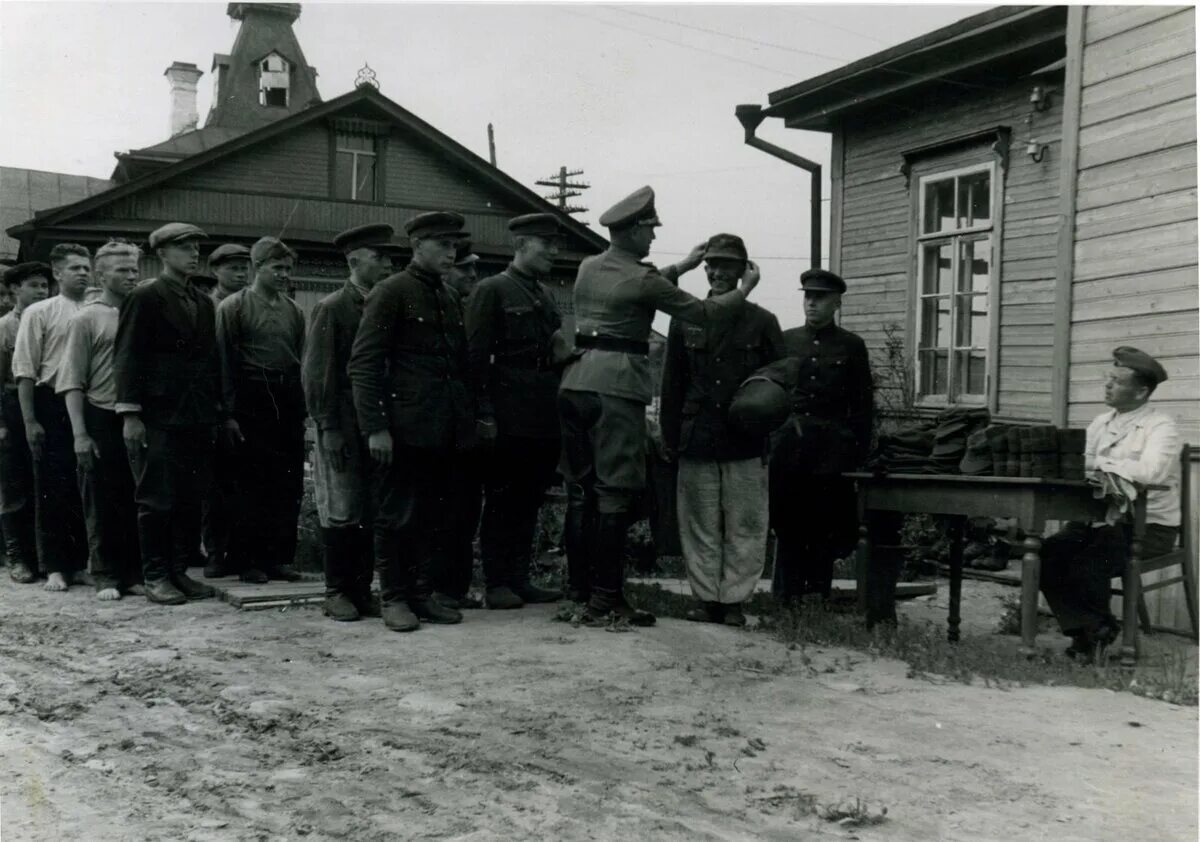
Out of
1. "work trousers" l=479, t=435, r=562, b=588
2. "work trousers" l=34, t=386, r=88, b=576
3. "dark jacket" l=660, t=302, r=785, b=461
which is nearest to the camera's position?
"dark jacket" l=660, t=302, r=785, b=461

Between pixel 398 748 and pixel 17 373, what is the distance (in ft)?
15.1

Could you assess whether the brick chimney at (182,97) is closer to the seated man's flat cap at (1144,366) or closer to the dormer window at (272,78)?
the dormer window at (272,78)

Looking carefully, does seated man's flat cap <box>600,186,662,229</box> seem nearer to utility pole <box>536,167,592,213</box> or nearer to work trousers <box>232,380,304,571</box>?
work trousers <box>232,380,304,571</box>

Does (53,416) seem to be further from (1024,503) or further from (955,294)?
(955,294)

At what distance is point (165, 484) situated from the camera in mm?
6684

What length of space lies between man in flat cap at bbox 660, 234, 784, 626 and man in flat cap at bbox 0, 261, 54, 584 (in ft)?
14.2

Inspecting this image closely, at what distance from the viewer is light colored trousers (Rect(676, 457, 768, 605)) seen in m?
6.37

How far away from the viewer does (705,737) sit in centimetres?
425

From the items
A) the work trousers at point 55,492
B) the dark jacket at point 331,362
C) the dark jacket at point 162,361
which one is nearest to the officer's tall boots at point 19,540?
the work trousers at point 55,492

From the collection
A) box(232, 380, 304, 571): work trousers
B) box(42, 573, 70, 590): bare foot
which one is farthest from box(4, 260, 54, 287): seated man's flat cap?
box(42, 573, 70, 590): bare foot

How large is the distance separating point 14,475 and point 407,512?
349 cm

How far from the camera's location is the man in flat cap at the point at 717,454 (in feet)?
20.9

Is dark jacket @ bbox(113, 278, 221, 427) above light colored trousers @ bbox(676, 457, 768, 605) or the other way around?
above

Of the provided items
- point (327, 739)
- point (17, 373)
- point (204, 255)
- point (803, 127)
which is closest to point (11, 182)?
point (204, 255)
